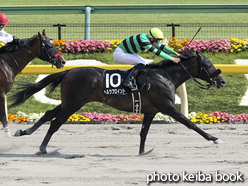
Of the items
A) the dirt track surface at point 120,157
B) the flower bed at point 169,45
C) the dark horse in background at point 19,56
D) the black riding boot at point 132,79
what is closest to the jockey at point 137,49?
the black riding boot at point 132,79

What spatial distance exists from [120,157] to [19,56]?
2.35 meters

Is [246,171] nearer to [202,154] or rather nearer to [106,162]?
[202,154]

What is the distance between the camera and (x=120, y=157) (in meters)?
5.25

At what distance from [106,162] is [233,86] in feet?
16.4

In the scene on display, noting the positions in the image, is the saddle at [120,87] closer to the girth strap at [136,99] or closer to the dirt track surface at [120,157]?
the girth strap at [136,99]

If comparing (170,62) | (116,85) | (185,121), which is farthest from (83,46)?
(185,121)

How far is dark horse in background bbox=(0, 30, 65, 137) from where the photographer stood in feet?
20.6

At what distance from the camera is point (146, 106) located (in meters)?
5.57

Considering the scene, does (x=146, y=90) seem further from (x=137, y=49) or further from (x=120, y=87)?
(x=137, y=49)

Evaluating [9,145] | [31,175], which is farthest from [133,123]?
[31,175]

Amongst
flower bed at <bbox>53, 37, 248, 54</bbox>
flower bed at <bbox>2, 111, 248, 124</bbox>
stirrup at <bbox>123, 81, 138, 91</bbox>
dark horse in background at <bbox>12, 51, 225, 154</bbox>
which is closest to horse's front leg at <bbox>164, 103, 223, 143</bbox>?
dark horse in background at <bbox>12, 51, 225, 154</bbox>

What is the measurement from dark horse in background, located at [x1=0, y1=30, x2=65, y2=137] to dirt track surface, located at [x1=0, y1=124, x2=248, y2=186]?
0.72m

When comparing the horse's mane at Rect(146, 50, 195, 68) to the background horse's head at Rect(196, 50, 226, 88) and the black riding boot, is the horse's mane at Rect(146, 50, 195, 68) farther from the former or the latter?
the black riding boot

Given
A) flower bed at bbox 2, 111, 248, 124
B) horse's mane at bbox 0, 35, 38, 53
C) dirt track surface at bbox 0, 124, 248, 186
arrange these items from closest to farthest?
dirt track surface at bbox 0, 124, 248, 186 < horse's mane at bbox 0, 35, 38, 53 < flower bed at bbox 2, 111, 248, 124
